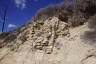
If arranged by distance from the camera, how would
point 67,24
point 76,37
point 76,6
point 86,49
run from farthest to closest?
point 76,6 → point 67,24 → point 76,37 → point 86,49

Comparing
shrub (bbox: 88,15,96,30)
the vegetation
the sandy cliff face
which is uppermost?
the vegetation

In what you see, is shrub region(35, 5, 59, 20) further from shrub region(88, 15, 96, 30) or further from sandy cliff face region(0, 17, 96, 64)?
shrub region(88, 15, 96, 30)

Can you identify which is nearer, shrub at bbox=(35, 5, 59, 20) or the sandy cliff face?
the sandy cliff face

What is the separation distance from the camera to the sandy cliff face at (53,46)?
7.51 m

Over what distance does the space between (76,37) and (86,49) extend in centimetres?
116

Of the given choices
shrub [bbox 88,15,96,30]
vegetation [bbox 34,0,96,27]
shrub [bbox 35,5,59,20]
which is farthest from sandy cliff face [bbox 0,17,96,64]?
shrub [bbox 35,5,59,20]

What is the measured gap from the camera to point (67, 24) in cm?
985

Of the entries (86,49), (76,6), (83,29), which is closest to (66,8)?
(76,6)

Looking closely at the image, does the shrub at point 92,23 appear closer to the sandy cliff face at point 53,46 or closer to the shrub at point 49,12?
the sandy cliff face at point 53,46

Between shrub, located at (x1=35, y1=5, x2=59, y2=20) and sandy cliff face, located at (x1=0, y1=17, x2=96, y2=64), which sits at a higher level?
shrub, located at (x1=35, y1=5, x2=59, y2=20)

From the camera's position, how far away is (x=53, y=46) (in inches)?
355

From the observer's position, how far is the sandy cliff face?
751cm

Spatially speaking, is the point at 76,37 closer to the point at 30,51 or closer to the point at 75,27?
the point at 75,27

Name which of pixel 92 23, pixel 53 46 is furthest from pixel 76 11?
pixel 53 46
